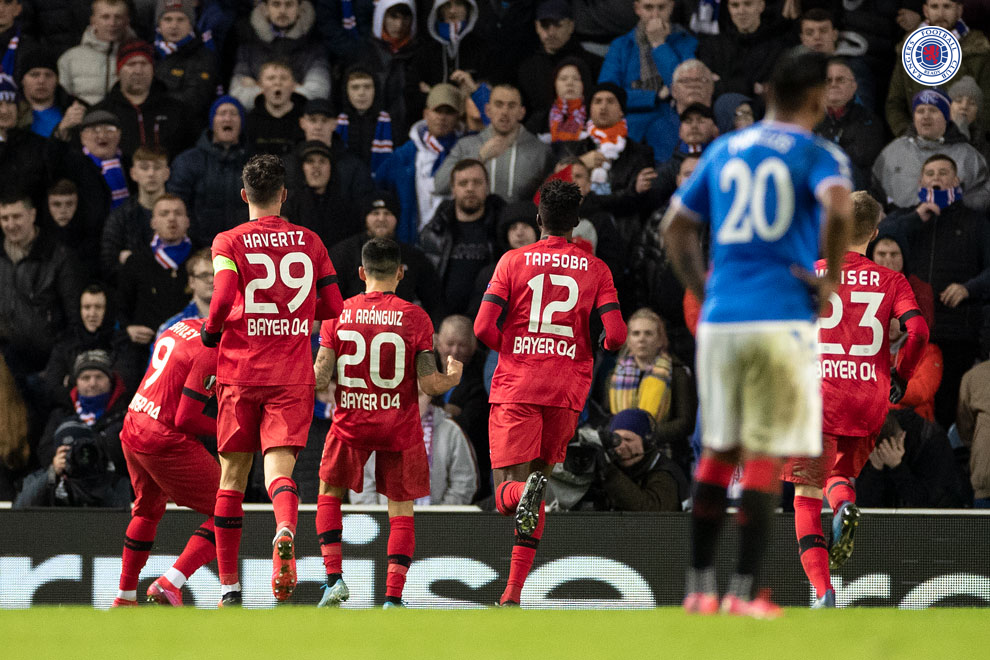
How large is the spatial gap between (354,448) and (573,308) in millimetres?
1476

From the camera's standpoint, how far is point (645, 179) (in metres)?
11.0

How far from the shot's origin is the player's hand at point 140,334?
10477mm

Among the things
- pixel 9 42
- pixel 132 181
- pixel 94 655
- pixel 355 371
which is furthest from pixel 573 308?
pixel 9 42

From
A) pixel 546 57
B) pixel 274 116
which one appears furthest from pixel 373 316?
pixel 546 57

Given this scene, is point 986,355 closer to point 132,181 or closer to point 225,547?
point 225,547

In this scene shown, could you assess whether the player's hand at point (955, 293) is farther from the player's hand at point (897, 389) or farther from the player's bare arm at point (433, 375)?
the player's bare arm at point (433, 375)

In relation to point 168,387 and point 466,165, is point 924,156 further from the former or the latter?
point 168,387

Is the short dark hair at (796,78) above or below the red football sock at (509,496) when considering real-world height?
above

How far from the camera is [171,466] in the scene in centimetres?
770

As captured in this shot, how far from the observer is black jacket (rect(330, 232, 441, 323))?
10516mm

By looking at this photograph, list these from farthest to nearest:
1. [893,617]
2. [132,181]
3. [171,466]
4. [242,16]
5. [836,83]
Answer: [242,16] → [132,181] → [836,83] → [171,466] → [893,617]

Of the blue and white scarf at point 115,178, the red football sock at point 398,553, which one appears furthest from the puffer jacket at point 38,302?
the red football sock at point 398,553

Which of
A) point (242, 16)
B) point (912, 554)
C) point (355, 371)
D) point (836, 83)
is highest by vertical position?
point (242, 16)

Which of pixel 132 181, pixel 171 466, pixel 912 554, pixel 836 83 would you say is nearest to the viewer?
pixel 171 466
